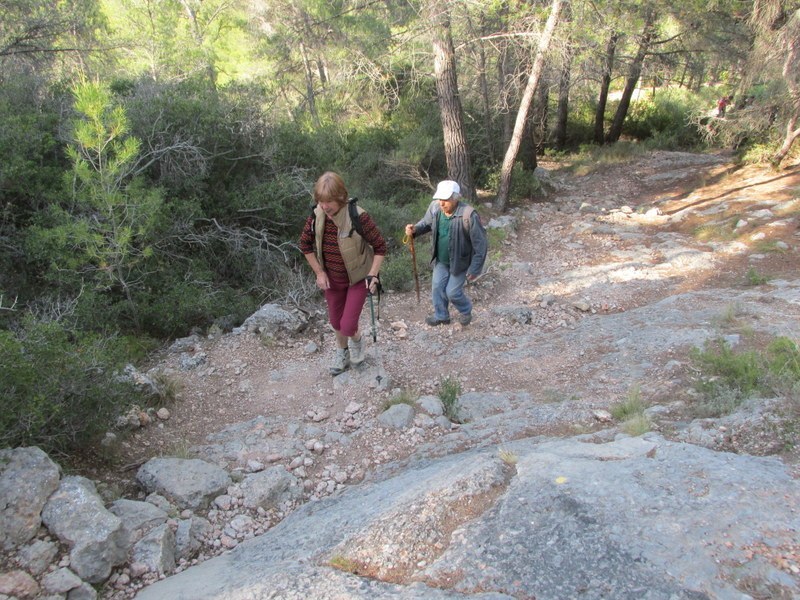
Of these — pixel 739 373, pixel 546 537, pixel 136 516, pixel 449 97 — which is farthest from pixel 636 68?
pixel 136 516

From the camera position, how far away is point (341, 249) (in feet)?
14.7

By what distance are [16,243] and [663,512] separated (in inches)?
306

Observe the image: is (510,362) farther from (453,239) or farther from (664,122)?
(664,122)

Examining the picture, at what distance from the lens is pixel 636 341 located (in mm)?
5656

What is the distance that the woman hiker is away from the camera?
4250 millimetres

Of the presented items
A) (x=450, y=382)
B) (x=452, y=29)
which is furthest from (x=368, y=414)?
(x=452, y=29)

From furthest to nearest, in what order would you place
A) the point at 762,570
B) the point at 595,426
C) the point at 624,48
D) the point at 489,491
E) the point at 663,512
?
1. the point at 624,48
2. the point at 595,426
3. the point at 489,491
4. the point at 663,512
5. the point at 762,570

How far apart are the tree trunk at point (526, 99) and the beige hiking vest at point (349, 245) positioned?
6.75 meters

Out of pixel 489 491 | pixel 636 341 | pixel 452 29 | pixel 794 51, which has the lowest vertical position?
pixel 636 341

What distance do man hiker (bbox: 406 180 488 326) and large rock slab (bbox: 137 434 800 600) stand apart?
8.70ft

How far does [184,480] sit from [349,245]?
2070 millimetres

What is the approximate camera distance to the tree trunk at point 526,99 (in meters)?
9.45

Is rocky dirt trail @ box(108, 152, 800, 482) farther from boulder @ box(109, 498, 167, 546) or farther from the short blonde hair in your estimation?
the short blonde hair

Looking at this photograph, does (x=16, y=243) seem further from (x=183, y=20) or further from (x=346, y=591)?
(x=183, y=20)
